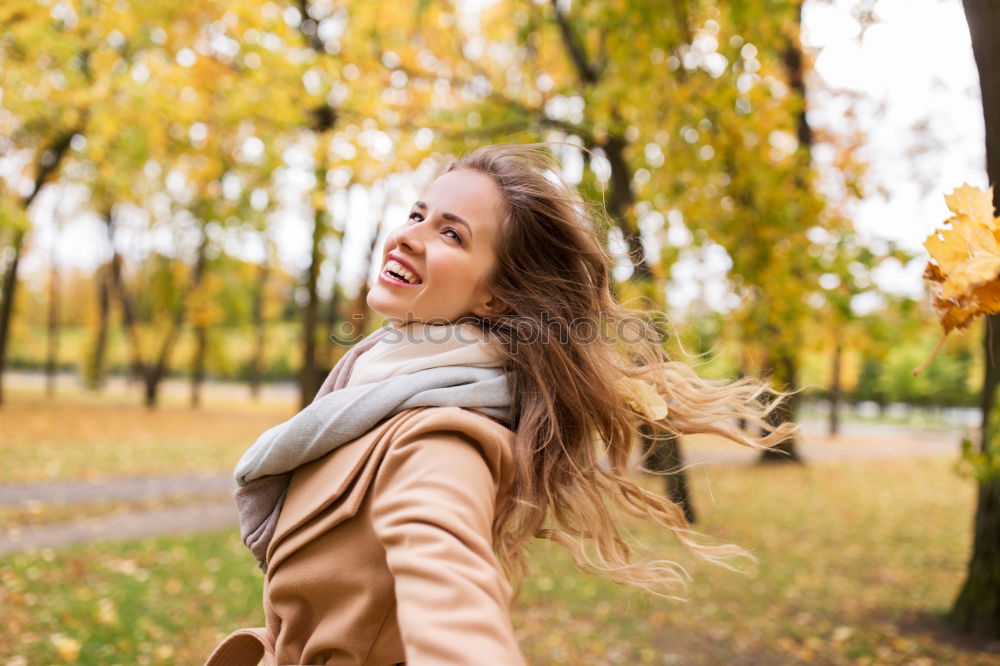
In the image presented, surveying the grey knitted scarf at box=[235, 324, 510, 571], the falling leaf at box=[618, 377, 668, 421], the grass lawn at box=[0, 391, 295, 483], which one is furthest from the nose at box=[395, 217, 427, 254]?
the grass lawn at box=[0, 391, 295, 483]

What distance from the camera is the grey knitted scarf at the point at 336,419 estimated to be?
56.4 inches

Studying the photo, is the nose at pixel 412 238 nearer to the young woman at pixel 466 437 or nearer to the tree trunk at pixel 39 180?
the young woman at pixel 466 437

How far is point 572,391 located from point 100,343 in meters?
32.6

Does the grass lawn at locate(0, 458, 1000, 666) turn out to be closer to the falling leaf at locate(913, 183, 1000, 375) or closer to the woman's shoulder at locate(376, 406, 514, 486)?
the woman's shoulder at locate(376, 406, 514, 486)

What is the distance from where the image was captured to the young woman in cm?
118

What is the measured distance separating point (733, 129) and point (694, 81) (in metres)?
0.50

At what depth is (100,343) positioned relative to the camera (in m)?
30.2

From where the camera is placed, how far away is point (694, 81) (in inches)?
237

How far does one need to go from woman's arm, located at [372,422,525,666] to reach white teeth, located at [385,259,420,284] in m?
0.42

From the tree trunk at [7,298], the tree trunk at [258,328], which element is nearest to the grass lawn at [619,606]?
the tree trunk at [7,298]

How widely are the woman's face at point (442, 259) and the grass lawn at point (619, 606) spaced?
2.09 meters

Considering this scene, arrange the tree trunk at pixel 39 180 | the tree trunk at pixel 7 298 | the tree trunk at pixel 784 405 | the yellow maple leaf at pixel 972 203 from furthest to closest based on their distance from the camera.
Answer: the tree trunk at pixel 7 298
the tree trunk at pixel 39 180
the tree trunk at pixel 784 405
the yellow maple leaf at pixel 972 203

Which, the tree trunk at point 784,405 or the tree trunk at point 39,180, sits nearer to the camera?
the tree trunk at point 784,405

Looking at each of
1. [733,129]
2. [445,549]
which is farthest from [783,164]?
[445,549]
